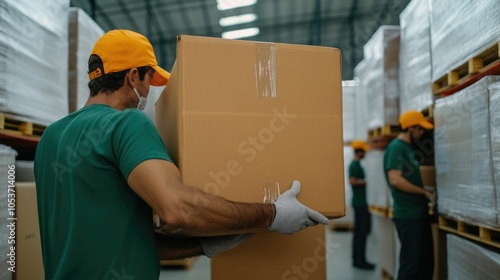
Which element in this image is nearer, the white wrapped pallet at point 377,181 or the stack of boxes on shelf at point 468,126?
the stack of boxes on shelf at point 468,126

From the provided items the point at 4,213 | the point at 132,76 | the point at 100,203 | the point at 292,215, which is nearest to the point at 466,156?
the point at 292,215

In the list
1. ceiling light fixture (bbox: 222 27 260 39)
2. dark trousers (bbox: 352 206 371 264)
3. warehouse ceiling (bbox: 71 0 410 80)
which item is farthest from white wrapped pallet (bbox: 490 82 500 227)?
ceiling light fixture (bbox: 222 27 260 39)

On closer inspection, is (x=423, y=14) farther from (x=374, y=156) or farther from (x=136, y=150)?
(x=136, y=150)

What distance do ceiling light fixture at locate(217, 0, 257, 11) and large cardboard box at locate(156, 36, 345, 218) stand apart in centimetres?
947

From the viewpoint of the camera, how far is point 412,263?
3.67 m

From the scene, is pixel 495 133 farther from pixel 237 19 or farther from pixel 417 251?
pixel 237 19

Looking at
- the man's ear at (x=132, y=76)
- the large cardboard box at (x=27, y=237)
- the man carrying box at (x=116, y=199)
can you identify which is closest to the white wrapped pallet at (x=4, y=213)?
the large cardboard box at (x=27, y=237)

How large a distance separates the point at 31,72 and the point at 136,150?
2196mm

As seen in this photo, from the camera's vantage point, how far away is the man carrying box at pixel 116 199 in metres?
1.20

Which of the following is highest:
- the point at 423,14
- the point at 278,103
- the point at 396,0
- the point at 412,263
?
the point at 396,0

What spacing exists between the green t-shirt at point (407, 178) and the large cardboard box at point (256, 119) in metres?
2.42

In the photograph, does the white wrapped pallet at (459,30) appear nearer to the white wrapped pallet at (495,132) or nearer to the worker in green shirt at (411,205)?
the white wrapped pallet at (495,132)

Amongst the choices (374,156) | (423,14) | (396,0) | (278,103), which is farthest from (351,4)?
(278,103)

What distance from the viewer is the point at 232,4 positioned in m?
10.7
